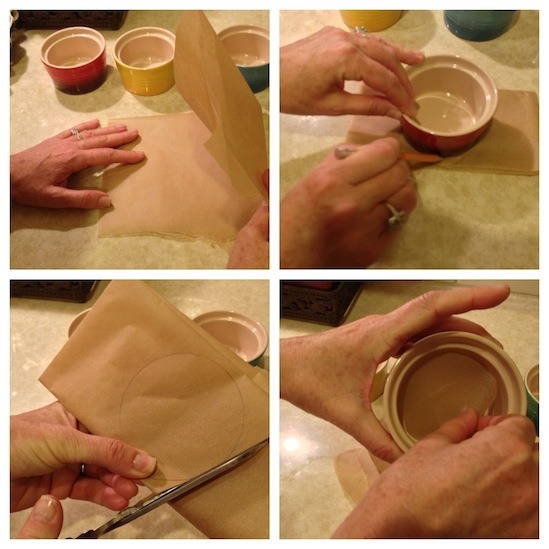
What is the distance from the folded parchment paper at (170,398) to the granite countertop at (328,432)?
0.14ft

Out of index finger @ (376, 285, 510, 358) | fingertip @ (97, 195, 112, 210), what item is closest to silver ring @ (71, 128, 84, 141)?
fingertip @ (97, 195, 112, 210)

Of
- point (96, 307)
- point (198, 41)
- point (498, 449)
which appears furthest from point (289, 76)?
point (498, 449)

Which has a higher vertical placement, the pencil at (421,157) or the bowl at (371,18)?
the bowl at (371,18)

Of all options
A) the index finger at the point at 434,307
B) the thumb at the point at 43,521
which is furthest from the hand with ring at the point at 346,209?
the thumb at the point at 43,521

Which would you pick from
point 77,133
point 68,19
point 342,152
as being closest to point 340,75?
point 342,152

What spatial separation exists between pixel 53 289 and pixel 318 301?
461 millimetres

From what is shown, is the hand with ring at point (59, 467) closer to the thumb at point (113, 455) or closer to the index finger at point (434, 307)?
the thumb at point (113, 455)

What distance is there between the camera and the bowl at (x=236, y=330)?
94cm

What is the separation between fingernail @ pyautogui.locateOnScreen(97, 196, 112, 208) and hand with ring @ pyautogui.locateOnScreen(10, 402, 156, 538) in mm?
308

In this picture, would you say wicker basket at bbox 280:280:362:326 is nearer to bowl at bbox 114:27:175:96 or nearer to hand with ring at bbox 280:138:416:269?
hand with ring at bbox 280:138:416:269

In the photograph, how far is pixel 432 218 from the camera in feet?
2.72

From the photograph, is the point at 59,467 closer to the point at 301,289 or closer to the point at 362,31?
the point at 301,289

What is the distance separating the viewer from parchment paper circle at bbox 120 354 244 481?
0.77 m

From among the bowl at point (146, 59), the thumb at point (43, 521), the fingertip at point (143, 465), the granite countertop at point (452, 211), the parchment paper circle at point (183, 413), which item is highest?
the bowl at point (146, 59)
